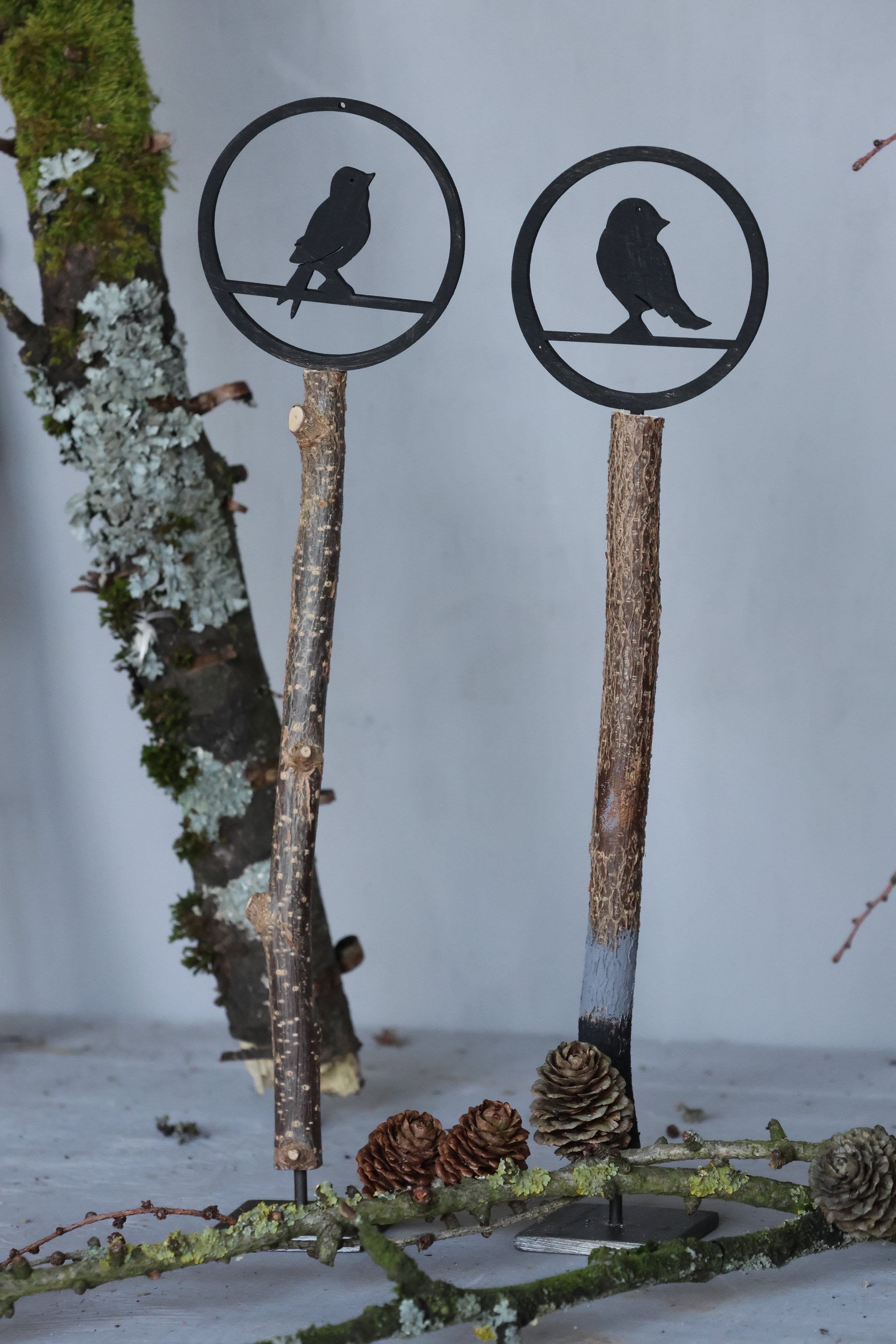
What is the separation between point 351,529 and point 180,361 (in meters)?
0.33

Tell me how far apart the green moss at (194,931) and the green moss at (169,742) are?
0.12 meters

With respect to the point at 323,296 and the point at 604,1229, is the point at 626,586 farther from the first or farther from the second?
the point at 604,1229

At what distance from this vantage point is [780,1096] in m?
1.32

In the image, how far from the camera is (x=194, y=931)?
1342mm

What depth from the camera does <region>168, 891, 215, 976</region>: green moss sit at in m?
1.34

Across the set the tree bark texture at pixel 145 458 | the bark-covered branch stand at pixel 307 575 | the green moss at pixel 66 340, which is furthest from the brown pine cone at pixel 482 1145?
the green moss at pixel 66 340

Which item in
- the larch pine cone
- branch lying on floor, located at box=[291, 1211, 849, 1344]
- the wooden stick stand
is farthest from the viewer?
the wooden stick stand

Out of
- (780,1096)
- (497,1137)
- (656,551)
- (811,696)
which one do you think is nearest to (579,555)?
(811,696)

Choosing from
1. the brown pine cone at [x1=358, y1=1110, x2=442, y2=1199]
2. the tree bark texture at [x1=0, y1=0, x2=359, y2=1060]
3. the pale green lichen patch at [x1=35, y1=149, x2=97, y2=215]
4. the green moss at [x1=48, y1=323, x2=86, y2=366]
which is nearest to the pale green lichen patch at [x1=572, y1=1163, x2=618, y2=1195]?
the brown pine cone at [x1=358, y1=1110, x2=442, y2=1199]

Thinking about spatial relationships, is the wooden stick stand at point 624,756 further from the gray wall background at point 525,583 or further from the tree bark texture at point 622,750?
the gray wall background at point 525,583

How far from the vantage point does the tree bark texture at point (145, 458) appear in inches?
48.4

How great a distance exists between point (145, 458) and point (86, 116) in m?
0.34

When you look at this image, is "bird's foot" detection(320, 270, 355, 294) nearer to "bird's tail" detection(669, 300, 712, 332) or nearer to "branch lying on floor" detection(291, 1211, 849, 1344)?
"bird's tail" detection(669, 300, 712, 332)

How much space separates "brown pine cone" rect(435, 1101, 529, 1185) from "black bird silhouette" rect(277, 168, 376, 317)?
0.64 meters
